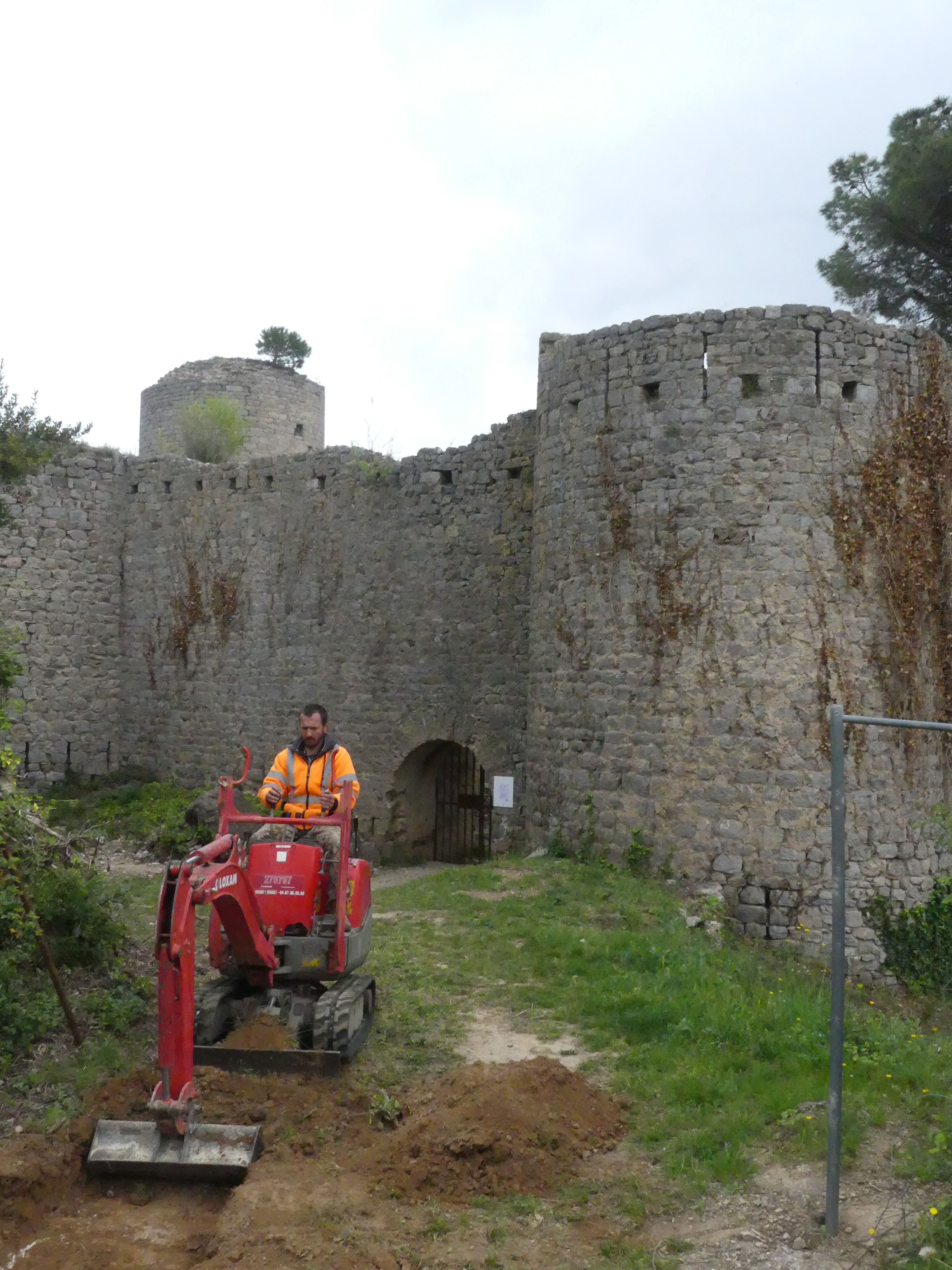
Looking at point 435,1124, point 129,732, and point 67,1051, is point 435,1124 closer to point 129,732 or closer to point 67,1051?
point 67,1051

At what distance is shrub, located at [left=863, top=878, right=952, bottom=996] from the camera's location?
10.1 m

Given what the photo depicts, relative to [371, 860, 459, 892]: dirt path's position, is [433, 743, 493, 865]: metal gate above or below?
above

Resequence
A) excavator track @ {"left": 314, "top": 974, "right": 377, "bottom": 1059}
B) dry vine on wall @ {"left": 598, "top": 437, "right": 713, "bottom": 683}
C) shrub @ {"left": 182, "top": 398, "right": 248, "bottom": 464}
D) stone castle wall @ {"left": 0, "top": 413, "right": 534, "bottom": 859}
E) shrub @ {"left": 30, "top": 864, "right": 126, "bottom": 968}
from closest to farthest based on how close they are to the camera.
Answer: excavator track @ {"left": 314, "top": 974, "right": 377, "bottom": 1059} → shrub @ {"left": 30, "top": 864, "right": 126, "bottom": 968} → dry vine on wall @ {"left": 598, "top": 437, "right": 713, "bottom": 683} → stone castle wall @ {"left": 0, "top": 413, "right": 534, "bottom": 859} → shrub @ {"left": 182, "top": 398, "right": 248, "bottom": 464}

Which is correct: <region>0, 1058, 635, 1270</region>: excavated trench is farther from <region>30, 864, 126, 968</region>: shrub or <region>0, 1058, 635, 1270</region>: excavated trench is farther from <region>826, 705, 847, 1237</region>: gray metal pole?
<region>30, 864, 126, 968</region>: shrub

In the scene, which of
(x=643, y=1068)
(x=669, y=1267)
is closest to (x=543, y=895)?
(x=643, y=1068)

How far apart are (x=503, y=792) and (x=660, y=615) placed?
3727 mm

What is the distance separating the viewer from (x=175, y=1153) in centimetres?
495

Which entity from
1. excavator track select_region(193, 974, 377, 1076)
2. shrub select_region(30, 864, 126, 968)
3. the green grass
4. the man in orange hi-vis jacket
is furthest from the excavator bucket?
shrub select_region(30, 864, 126, 968)

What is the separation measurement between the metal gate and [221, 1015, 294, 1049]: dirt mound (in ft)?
28.4

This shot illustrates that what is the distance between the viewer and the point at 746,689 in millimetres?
10219

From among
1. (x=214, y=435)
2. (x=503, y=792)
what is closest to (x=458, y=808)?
(x=503, y=792)

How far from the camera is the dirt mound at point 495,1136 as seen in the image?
4957 mm

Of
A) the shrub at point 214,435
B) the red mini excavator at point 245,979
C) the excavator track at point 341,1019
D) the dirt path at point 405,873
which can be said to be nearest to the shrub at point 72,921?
the red mini excavator at point 245,979

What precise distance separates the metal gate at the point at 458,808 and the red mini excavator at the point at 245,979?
26.3 ft
